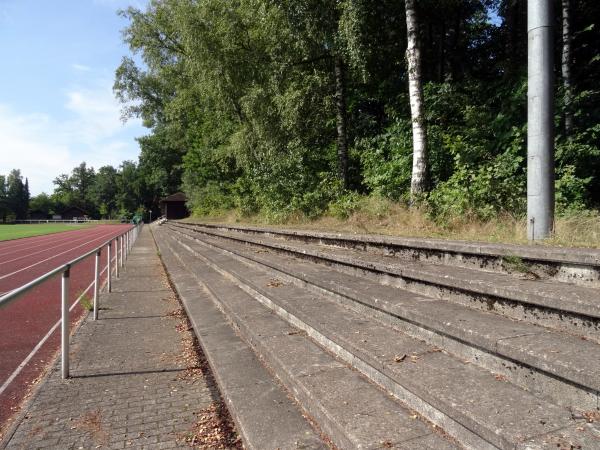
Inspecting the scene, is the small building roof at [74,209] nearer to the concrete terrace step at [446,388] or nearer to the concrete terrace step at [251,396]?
the concrete terrace step at [251,396]

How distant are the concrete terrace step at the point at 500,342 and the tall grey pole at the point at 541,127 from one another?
1.95 meters

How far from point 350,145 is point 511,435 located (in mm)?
12255

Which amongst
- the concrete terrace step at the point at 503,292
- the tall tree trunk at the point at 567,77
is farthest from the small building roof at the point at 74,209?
the concrete terrace step at the point at 503,292

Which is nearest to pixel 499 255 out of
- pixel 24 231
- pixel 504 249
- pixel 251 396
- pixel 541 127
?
pixel 504 249

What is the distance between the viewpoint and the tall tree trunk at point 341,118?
12617mm

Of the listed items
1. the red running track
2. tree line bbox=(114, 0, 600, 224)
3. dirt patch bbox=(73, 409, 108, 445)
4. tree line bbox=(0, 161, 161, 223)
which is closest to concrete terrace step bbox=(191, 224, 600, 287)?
tree line bbox=(114, 0, 600, 224)

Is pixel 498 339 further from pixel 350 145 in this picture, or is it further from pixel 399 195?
pixel 350 145

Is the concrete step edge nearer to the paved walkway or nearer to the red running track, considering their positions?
the paved walkway

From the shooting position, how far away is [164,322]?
5.99 m

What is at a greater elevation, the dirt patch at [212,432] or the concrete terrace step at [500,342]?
the concrete terrace step at [500,342]

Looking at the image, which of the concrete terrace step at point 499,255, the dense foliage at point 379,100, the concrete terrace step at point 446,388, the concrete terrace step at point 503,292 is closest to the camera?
the concrete terrace step at point 446,388

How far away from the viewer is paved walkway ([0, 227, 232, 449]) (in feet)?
9.33

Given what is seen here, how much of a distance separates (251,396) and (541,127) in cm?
425

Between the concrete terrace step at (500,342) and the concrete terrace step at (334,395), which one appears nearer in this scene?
the concrete terrace step at (500,342)
